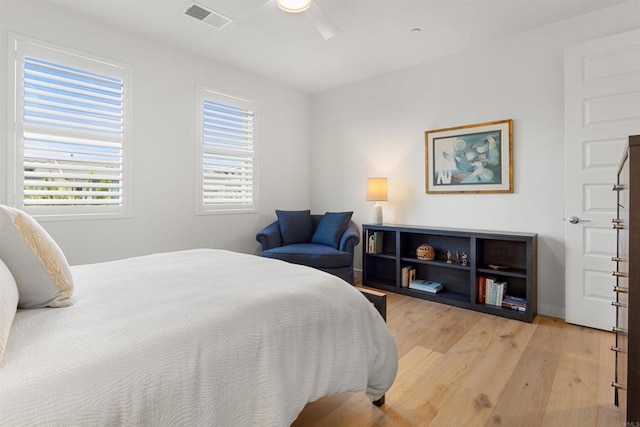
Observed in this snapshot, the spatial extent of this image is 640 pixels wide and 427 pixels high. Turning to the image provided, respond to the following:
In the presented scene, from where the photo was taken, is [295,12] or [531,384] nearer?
[531,384]

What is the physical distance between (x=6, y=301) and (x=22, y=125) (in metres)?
2.35

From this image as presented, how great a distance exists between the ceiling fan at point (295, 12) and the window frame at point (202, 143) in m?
0.92

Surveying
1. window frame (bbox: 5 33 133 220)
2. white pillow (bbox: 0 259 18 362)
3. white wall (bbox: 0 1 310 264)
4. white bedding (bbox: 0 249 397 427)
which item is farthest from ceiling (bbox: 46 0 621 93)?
white pillow (bbox: 0 259 18 362)

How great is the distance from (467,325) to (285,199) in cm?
270

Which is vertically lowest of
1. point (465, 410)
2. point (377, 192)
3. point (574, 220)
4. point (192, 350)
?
point (465, 410)

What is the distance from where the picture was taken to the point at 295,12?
7.32ft

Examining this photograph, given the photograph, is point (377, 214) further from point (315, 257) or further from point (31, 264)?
point (31, 264)

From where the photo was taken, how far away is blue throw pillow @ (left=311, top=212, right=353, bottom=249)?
377 centimetres

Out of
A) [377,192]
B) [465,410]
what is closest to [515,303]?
[465,410]

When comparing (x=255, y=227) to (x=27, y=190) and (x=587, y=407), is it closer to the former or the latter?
(x=27, y=190)

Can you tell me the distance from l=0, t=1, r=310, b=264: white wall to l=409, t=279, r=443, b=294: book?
6.50 feet

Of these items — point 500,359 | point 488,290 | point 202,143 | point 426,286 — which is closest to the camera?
point 500,359

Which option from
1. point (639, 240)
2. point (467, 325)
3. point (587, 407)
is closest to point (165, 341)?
point (639, 240)

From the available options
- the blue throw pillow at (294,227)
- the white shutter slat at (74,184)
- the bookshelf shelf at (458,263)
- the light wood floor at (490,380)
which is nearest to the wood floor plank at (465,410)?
the light wood floor at (490,380)
